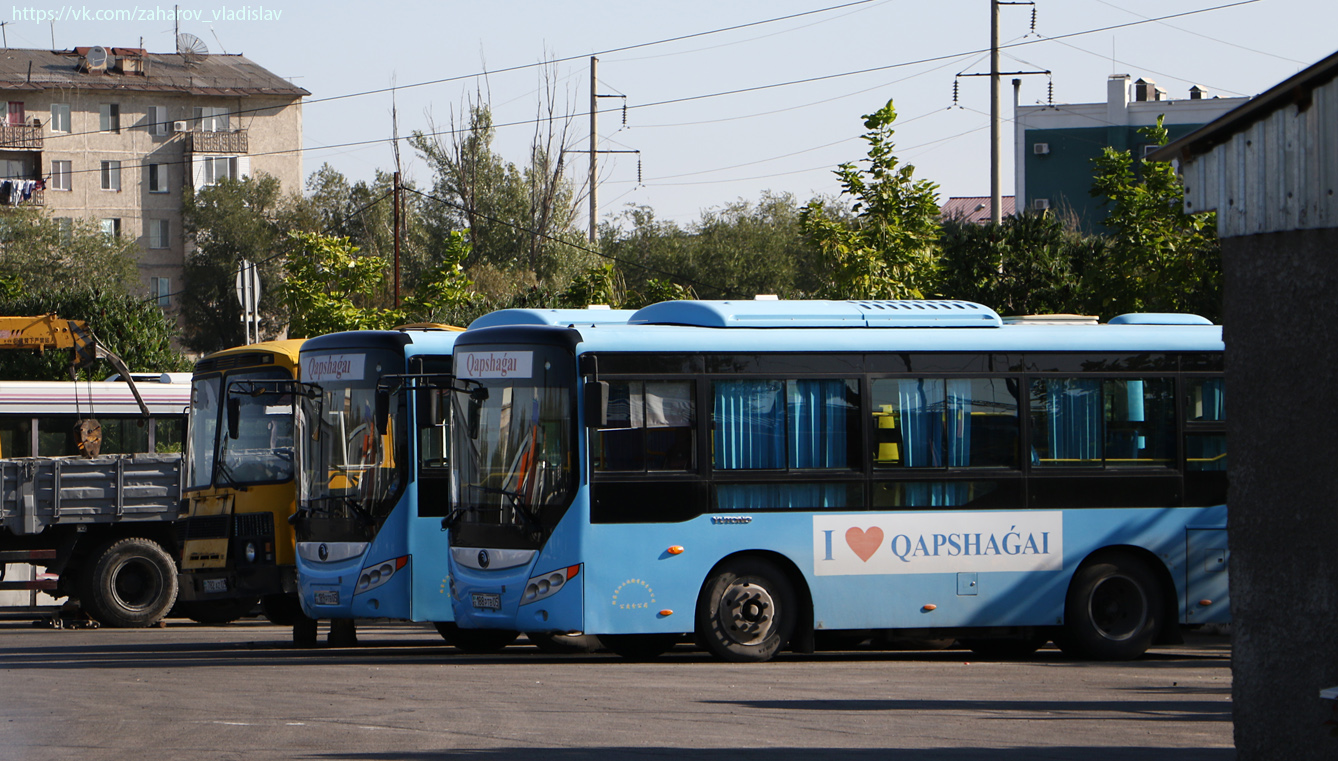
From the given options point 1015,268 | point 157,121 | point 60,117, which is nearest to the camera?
point 1015,268

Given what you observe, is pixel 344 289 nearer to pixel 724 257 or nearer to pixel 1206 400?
pixel 1206 400

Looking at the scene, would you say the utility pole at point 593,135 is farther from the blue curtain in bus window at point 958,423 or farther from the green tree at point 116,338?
the blue curtain in bus window at point 958,423

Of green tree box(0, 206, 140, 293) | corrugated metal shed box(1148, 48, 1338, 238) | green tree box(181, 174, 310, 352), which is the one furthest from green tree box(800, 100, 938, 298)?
green tree box(181, 174, 310, 352)

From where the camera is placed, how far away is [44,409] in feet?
70.7

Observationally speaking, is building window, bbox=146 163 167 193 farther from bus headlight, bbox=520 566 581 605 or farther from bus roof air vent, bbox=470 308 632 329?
bus headlight, bbox=520 566 581 605

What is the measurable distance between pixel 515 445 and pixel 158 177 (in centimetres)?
7071

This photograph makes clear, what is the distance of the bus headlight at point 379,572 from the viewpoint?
14.8 meters

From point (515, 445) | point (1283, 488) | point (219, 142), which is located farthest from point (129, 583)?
point (219, 142)

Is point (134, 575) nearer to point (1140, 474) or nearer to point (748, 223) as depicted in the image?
point (1140, 474)

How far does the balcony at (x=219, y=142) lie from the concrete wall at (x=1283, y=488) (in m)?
76.3

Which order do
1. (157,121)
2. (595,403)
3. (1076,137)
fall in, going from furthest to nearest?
(157,121), (1076,137), (595,403)

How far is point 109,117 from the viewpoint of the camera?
258ft

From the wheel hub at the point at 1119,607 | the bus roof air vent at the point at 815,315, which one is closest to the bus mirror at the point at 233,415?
the bus roof air vent at the point at 815,315

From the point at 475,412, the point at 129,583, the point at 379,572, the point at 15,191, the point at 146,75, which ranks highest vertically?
the point at 146,75
